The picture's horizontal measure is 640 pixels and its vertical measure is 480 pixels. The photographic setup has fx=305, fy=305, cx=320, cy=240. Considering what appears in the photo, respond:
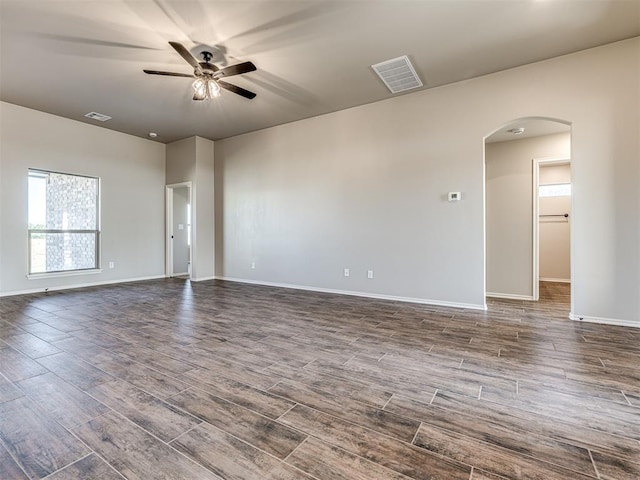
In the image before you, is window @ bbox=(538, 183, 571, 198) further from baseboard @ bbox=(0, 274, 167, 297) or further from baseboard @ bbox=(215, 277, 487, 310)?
baseboard @ bbox=(0, 274, 167, 297)

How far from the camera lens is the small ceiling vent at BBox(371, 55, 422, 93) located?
362cm

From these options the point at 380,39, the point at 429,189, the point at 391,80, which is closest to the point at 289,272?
the point at 429,189

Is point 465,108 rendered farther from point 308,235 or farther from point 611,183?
point 308,235

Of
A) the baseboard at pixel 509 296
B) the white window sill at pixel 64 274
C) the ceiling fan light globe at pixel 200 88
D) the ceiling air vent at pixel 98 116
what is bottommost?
the baseboard at pixel 509 296

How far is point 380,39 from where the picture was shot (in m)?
3.18

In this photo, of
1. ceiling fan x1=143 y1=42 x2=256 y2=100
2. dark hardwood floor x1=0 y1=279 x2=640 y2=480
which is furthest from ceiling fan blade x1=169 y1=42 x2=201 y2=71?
dark hardwood floor x1=0 y1=279 x2=640 y2=480

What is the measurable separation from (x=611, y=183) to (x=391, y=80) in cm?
278

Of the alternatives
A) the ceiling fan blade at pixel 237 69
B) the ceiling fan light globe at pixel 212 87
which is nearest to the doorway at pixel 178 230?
the ceiling fan light globe at pixel 212 87

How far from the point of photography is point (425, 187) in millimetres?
4371

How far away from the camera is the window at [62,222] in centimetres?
518

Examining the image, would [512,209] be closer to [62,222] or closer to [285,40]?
[285,40]

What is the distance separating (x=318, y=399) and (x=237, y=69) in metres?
3.18

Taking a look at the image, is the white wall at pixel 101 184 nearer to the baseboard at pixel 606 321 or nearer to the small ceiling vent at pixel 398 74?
the small ceiling vent at pixel 398 74

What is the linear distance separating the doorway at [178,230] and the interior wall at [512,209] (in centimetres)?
596
